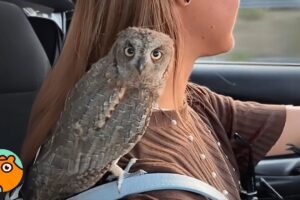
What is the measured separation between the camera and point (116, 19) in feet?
3.36

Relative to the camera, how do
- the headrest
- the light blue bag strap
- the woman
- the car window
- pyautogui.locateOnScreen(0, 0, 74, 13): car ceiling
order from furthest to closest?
the car window → pyautogui.locateOnScreen(0, 0, 74, 13): car ceiling → the headrest → the woman → the light blue bag strap

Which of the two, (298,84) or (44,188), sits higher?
(44,188)

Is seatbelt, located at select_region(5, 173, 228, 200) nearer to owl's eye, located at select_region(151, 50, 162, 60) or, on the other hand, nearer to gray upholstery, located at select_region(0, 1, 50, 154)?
owl's eye, located at select_region(151, 50, 162, 60)

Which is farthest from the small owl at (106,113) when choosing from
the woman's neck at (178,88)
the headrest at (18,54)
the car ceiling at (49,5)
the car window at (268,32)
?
the car window at (268,32)

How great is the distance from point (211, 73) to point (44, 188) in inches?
53.5

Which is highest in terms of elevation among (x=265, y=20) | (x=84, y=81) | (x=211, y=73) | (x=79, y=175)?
(x=84, y=81)

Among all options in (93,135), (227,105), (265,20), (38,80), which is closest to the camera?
(93,135)

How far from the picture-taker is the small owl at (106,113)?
3.03 feet

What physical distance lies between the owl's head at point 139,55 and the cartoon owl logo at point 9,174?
0.19 meters

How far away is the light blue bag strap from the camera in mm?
903

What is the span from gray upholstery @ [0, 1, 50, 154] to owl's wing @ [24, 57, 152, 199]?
1.94 feet

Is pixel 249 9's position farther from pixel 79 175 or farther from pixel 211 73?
pixel 79 175

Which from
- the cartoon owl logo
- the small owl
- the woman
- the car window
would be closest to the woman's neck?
the woman

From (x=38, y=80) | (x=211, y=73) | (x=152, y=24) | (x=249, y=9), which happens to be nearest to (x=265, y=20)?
(x=249, y=9)
